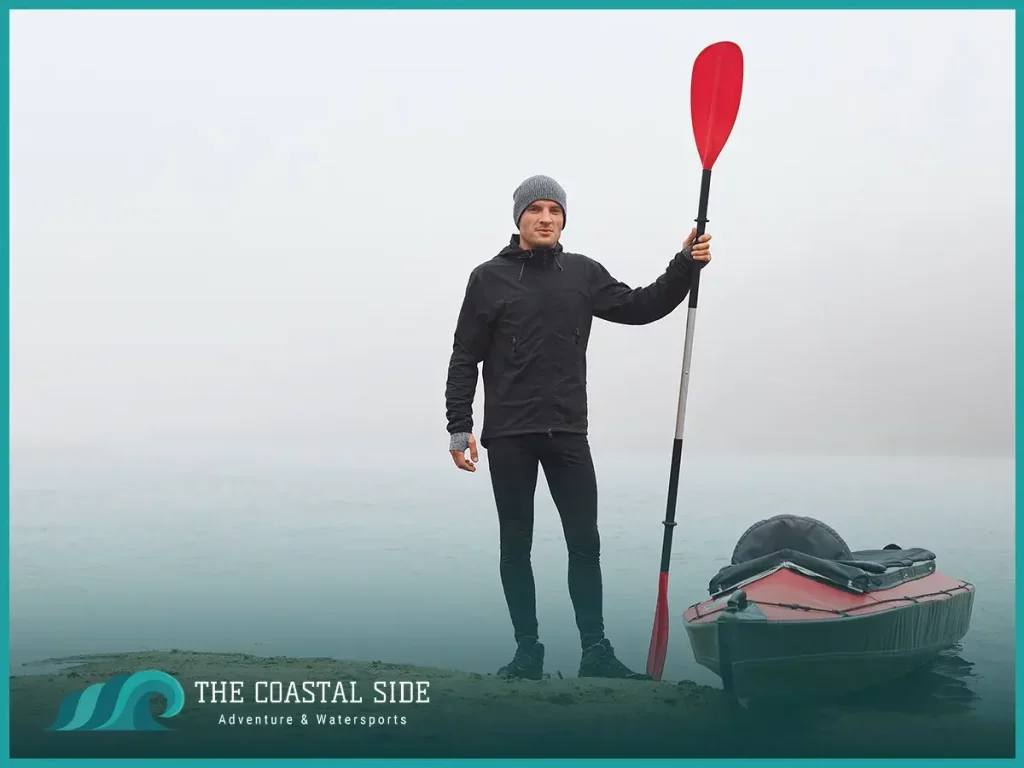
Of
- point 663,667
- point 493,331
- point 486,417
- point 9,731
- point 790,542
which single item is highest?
point 493,331

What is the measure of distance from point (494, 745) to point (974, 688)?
2.06 m

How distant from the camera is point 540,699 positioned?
183 inches

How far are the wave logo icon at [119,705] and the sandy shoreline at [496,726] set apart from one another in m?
0.04

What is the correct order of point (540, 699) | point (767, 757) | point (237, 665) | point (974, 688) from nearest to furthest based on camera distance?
point (767, 757) → point (540, 699) → point (974, 688) → point (237, 665)

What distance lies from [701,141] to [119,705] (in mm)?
3325

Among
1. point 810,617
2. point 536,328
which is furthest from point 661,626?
Result: point 536,328

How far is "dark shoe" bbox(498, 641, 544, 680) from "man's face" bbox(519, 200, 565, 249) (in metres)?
1.69

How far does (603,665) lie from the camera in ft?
16.4

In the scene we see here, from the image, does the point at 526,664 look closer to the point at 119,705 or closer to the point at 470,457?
the point at 470,457

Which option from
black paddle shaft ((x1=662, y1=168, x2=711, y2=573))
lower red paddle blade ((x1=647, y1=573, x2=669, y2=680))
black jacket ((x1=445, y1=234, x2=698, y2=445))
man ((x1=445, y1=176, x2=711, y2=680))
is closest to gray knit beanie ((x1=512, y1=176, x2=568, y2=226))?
man ((x1=445, y1=176, x2=711, y2=680))

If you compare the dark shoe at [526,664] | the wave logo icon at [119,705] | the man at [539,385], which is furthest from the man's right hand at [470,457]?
the wave logo icon at [119,705]

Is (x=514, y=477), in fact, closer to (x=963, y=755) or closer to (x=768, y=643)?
(x=768, y=643)

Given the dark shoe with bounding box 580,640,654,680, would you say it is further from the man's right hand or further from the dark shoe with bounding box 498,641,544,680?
the man's right hand

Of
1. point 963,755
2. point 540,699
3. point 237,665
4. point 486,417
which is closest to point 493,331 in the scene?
point 486,417
